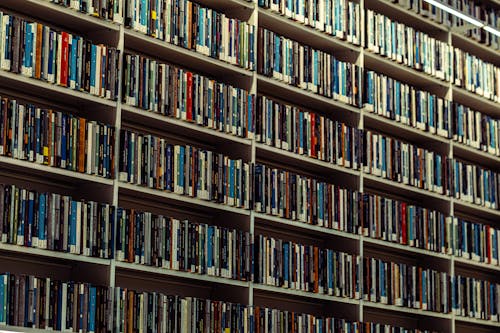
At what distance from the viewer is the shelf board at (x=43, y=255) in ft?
15.6

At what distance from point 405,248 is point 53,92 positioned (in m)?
2.49

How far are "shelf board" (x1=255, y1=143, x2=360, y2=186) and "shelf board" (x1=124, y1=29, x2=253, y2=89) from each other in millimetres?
367

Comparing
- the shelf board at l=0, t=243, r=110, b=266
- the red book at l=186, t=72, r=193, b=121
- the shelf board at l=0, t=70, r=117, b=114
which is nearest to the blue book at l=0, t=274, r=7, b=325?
the shelf board at l=0, t=243, r=110, b=266

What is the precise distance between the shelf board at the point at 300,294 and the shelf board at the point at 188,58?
3.43 ft

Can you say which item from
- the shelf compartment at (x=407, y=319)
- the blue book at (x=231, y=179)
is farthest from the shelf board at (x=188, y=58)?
the shelf compartment at (x=407, y=319)

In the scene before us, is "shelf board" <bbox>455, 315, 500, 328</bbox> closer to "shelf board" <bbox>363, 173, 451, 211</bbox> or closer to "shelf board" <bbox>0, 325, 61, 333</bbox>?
"shelf board" <bbox>363, 173, 451, 211</bbox>

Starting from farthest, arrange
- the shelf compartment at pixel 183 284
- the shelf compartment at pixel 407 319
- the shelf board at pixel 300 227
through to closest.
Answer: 1. the shelf compartment at pixel 407 319
2. the shelf board at pixel 300 227
3. the shelf compartment at pixel 183 284

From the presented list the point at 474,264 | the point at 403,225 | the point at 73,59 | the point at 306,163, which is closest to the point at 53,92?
the point at 73,59

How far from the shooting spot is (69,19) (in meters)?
5.26

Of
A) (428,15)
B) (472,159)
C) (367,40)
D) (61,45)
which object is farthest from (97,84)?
(472,159)

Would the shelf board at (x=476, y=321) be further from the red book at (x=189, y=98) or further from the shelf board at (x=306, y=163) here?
the red book at (x=189, y=98)

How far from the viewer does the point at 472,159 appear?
25.0 feet

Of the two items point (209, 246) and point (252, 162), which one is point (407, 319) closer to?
point (252, 162)

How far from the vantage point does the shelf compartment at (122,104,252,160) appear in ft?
17.9
